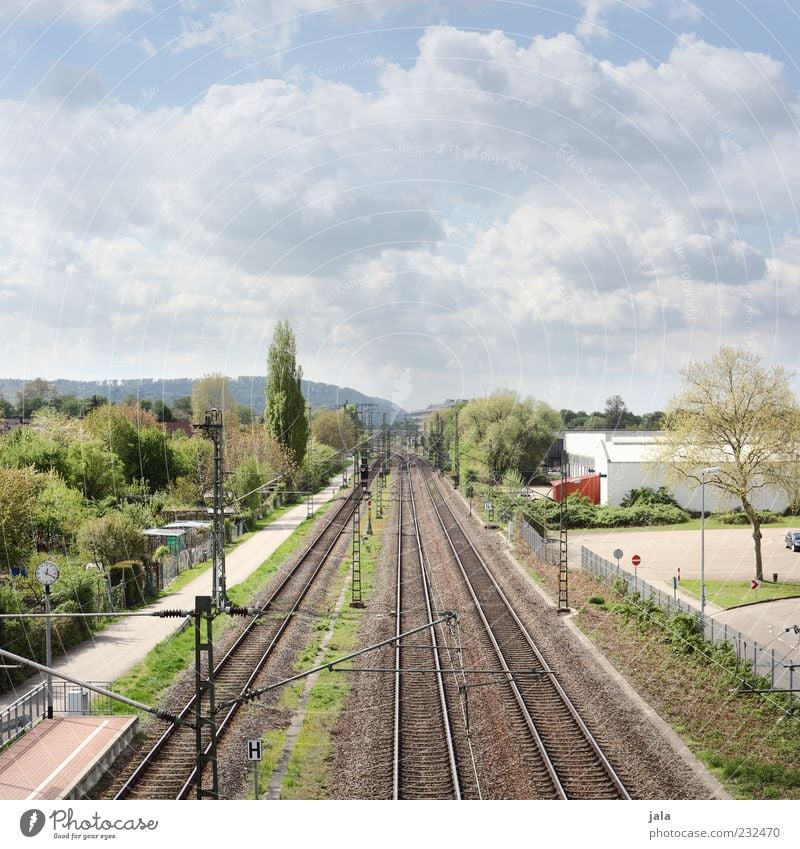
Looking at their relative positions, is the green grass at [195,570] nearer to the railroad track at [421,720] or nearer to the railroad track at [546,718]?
the railroad track at [421,720]

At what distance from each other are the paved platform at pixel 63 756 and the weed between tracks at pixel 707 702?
7.49 meters

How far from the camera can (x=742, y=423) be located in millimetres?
23156

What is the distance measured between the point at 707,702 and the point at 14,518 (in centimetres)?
1454

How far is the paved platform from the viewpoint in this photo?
9.46m

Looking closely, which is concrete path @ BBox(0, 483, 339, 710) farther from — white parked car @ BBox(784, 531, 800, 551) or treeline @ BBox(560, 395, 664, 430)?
treeline @ BBox(560, 395, 664, 430)

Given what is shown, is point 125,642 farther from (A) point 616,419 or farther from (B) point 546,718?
(A) point 616,419

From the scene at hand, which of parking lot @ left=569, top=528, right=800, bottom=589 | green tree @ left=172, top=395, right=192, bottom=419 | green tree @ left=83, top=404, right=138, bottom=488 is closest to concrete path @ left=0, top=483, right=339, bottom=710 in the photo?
parking lot @ left=569, top=528, right=800, bottom=589

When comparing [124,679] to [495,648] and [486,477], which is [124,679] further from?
[486,477]

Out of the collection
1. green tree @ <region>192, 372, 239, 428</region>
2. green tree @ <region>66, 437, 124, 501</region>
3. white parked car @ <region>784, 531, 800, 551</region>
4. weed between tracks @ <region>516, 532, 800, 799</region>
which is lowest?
weed between tracks @ <region>516, 532, 800, 799</region>

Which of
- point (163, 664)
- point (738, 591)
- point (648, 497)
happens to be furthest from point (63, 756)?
point (648, 497)

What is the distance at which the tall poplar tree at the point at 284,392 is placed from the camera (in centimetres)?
3681

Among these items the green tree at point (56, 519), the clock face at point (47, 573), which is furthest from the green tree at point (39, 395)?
the clock face at point (47, 573)

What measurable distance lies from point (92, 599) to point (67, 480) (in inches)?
449

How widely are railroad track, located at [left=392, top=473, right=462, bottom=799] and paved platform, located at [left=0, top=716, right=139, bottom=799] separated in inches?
142
